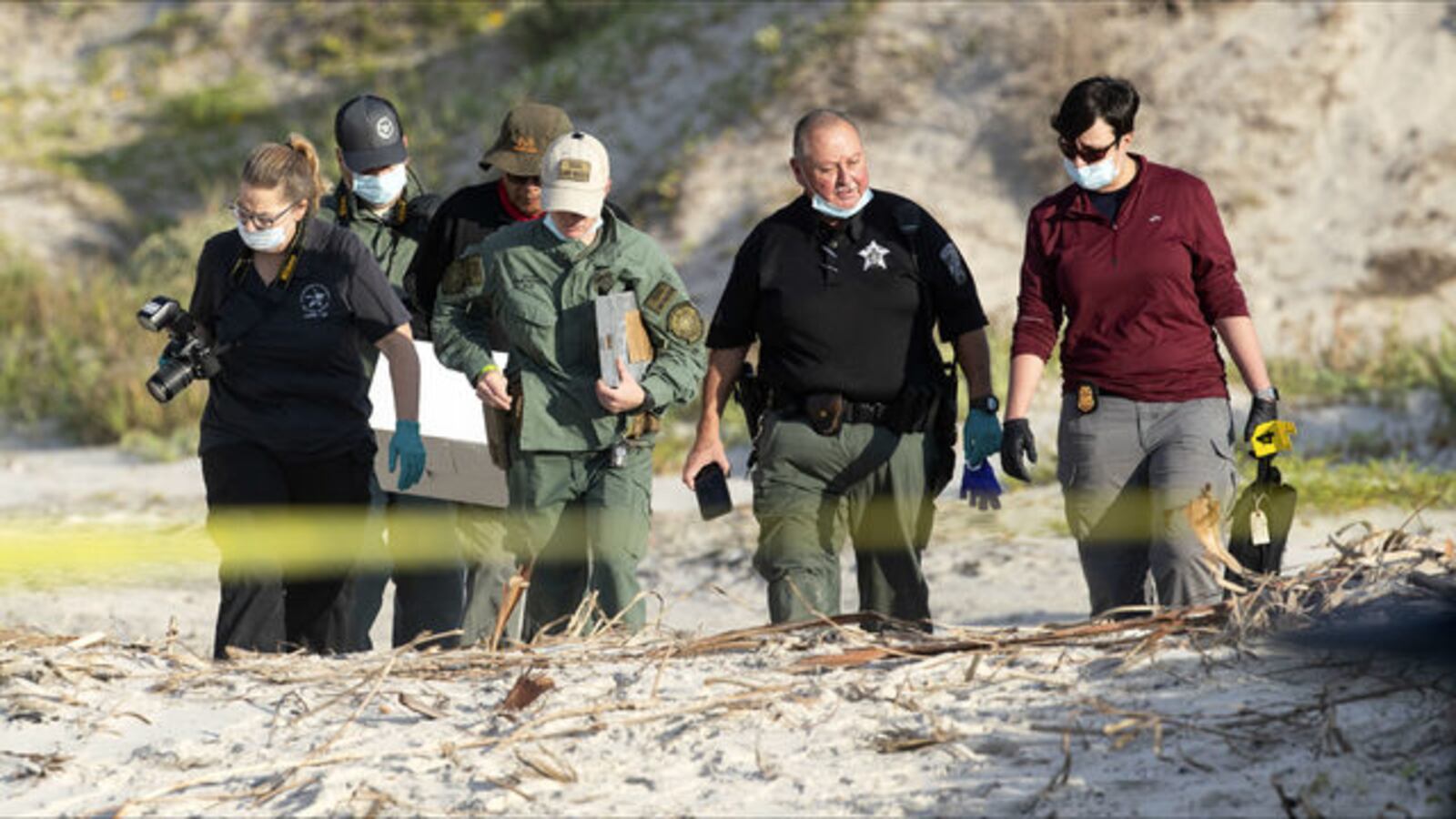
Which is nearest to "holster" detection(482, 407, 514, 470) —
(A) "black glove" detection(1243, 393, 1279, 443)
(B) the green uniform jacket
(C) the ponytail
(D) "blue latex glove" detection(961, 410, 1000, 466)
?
(B) the green uniform jacket

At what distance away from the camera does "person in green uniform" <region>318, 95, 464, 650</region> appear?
7.10 metres

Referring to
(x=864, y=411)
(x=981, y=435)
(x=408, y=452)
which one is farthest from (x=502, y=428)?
(x=981, y=435)

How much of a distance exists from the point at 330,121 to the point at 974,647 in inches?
686

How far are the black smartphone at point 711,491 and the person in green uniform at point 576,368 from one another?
0.53 ft

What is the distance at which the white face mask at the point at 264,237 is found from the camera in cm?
620

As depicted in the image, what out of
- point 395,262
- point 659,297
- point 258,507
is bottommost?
point 258,507

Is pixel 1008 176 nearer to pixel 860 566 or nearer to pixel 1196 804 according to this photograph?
pixel 860 566

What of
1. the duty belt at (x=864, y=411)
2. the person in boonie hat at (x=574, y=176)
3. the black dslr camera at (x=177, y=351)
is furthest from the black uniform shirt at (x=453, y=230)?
the duty belt at (x=864, y=411)

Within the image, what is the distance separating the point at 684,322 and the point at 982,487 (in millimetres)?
946

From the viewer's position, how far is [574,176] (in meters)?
6.19

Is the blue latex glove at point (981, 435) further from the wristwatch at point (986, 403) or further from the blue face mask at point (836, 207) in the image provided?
the blue face mask at point (836, 207)

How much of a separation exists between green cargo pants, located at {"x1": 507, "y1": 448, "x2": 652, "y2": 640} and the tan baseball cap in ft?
2.35

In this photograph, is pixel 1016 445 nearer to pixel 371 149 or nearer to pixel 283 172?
pixel 283 172

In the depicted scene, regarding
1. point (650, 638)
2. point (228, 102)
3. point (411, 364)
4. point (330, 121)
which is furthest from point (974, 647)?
point (228, 102)
